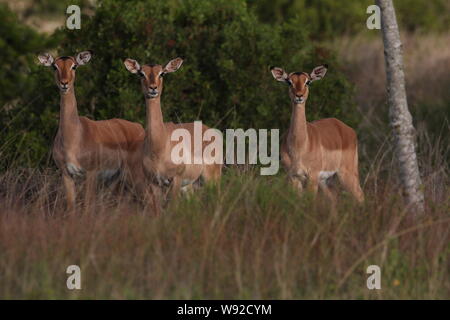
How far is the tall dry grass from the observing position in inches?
244

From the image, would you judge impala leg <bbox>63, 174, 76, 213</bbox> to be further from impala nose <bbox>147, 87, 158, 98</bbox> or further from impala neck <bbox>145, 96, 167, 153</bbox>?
impala nose <bbox>147, 87, 158, 98</bbox>

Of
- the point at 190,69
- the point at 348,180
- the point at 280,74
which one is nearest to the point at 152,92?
the point at 280,74

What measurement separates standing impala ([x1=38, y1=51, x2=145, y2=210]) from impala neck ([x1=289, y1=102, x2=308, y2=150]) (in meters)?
1.47

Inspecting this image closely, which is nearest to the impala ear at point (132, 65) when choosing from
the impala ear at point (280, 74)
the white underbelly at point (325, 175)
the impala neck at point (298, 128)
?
the impala ear at point (280, 74)

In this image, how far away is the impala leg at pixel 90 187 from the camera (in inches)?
316

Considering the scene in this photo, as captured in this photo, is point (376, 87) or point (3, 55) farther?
point (376, 87)

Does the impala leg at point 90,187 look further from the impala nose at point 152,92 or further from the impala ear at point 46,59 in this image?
the impala ear at point 46,59

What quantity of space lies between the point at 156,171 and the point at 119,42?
3025 mm

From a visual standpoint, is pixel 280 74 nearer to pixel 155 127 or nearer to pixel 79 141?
pixel 155 127

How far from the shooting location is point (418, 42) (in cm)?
2052

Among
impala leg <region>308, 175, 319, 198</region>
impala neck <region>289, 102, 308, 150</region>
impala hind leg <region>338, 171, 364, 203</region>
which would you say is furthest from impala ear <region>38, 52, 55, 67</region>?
impala hind leg <region>338, 171, 364, 203</region>

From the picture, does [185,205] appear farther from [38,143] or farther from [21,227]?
[38,143]
